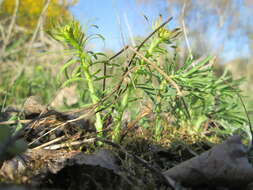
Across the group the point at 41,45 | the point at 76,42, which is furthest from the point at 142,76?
the point at 41,45

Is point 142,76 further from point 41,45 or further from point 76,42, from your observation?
→ point 41,45

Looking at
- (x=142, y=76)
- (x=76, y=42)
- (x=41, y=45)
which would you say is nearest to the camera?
(x=76, y=42)

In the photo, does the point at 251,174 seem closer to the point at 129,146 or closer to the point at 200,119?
the point at 129,146

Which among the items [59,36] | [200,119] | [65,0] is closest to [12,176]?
[59,36]

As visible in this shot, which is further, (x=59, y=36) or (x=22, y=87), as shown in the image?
(x=22, y=87)

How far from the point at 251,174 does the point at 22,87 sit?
290cm

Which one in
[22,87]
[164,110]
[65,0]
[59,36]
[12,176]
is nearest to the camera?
[12,176]

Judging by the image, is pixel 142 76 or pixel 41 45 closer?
pixel 142 76

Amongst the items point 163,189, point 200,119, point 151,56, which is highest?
point 151,56

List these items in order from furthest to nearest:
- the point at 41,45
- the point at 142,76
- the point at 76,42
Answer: the point at 41,45
the point at 142,76
the point at 76,42

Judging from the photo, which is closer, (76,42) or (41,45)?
(76,42)

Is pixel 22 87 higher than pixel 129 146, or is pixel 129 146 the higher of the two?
pixel 22 87

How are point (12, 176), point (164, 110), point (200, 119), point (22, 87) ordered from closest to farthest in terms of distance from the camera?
point (12, 176)
point (164, 110)
point (200, 119)
point (22, 87)

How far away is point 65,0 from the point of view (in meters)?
6.02
